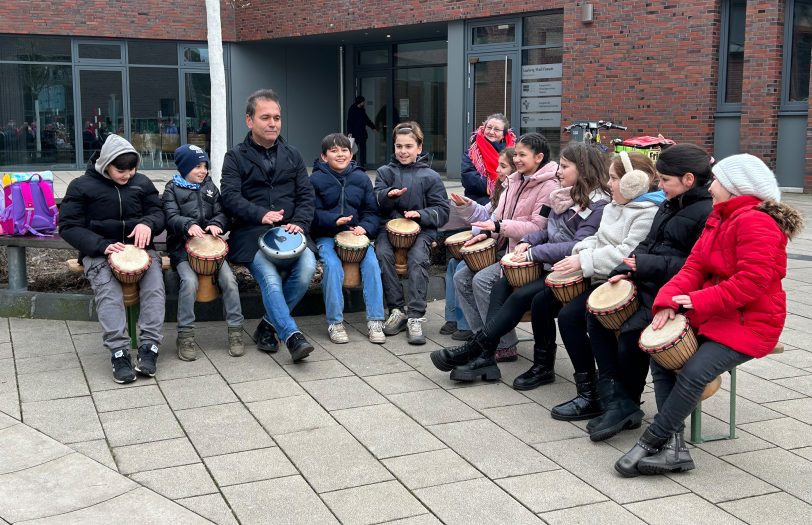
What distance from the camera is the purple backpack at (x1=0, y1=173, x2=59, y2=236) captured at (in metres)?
7.01

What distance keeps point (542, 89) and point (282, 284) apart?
1297 cm

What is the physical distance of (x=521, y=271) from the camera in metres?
5.54

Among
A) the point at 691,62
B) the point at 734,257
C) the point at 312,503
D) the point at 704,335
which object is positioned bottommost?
the point at 312,503

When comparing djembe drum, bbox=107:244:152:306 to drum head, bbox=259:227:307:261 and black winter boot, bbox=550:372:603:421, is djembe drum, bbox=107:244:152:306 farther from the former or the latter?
black winter boot, bbox=550:372:603:421

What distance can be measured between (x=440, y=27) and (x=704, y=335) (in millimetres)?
17697

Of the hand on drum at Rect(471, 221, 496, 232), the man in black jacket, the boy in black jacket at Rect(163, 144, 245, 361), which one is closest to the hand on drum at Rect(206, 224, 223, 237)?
the boy in black jacket at Rect(163, 144, 245, 361)

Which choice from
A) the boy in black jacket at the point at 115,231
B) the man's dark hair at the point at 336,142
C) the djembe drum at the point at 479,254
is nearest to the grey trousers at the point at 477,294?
the djembe drum at the point at 479,254

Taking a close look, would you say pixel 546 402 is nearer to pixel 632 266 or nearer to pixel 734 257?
pixel 632 266

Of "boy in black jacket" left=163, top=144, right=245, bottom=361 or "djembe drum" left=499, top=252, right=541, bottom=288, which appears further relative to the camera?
"boy in black jacket" left=163, top=144, right=245, bottom=361

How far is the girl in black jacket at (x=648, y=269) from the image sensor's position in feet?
14.8

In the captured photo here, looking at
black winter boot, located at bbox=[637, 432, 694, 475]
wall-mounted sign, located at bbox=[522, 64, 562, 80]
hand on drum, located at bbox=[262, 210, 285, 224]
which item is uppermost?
wall-mounted sign, located at bbox=[522, 64, 562, 80]

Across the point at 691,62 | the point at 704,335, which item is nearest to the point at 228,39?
the point at 691,62

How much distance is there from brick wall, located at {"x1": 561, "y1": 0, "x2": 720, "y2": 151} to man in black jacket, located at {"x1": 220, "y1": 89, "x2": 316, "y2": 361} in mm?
11135

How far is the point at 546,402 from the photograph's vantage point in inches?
209
